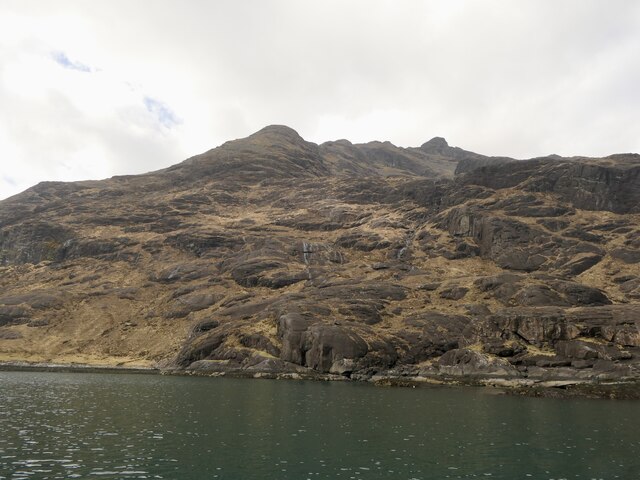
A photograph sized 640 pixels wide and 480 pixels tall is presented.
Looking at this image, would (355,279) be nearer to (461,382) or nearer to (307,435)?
(461,382)

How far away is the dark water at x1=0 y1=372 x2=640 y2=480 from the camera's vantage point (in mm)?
28500

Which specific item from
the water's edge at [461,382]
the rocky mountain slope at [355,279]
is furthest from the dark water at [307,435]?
the rocky mountain slope at [355,279]

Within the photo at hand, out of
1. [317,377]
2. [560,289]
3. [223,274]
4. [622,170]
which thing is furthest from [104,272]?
[622,170]

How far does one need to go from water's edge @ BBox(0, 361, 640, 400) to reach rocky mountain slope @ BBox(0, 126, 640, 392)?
63.8 inches

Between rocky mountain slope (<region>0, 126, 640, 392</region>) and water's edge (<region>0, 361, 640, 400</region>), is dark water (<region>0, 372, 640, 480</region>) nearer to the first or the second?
water's edge (<region>0, 361, 640, 400</region>)

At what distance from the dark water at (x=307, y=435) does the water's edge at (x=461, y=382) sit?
6.00 metres

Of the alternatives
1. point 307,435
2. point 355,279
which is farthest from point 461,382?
point 355,279

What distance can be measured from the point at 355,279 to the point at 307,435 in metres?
83.2

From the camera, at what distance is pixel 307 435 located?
38.1 metres

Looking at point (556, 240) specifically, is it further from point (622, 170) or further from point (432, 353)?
point (432, 353)

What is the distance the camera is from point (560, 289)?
326 feet

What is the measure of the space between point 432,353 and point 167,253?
9933cm

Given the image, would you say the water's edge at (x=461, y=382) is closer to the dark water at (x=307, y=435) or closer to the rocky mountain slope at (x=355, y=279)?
the rocky mountain slope at (x=355, y=279)

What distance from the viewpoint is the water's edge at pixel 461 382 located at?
218ft
